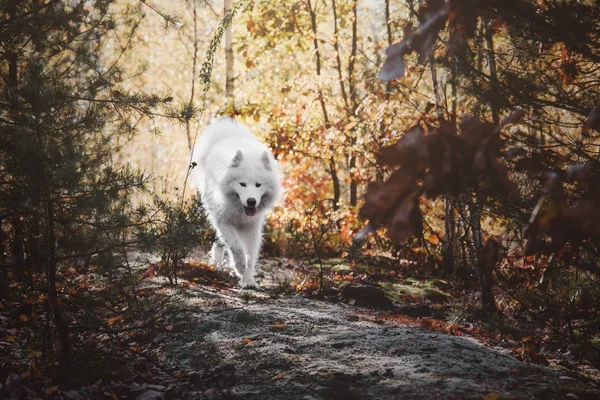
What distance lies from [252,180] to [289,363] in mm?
3489

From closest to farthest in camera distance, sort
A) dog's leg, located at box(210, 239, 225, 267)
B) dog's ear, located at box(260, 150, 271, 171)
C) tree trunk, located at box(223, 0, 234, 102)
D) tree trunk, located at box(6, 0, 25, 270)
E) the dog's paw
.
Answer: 1. tree trunk, located at box(6, 0, 25, 270)
2. the dog's paw
3. dog's ear, located at box(260, 150, 271, 171)
4. dog's leg, located at box(210, 239, 225, 267)
5. tree trunk, located at box(223, 0, 234, 102)

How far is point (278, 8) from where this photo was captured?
9633mm

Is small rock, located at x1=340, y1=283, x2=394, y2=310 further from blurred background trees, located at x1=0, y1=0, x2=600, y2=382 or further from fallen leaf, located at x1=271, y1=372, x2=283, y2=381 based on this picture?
fallen leaf, located at x1=271, y1=372, x2=283, y2=381

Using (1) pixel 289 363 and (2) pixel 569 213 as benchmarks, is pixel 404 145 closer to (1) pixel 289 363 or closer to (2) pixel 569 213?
(2) pixel 569 213

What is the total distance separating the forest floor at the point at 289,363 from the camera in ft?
7.90

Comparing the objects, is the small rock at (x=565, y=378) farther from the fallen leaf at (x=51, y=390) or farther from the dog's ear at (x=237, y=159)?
the dog's ear at (x=237, y=159)

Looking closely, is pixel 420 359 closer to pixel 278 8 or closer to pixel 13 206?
pixel 13 206

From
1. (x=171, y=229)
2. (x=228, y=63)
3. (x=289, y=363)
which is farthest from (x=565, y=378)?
(x=228, y=63)

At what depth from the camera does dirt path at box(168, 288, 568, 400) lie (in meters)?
2.38

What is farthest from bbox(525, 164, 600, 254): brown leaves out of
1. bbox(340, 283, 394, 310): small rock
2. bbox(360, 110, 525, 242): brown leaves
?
bbox(340, 283, 394, 310): small rock

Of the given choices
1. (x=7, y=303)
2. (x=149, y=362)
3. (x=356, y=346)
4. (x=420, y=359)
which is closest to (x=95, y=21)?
(x=7, y=303)

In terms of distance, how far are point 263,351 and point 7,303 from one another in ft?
7.03

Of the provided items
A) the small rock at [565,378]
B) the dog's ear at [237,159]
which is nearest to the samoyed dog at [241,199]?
the dog's ear at [237,159]

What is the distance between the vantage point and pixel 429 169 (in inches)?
61.5
